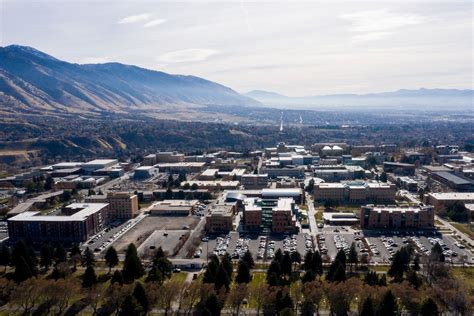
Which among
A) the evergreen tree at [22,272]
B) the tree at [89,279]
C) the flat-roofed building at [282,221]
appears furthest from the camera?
the flat-roofed building at [282,221]

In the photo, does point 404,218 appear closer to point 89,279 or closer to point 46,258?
point 89,279

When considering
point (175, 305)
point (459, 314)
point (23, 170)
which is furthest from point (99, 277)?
point (23, 170)

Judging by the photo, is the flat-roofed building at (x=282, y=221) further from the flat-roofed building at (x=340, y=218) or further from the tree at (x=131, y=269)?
the tree at (x=131, y=269)

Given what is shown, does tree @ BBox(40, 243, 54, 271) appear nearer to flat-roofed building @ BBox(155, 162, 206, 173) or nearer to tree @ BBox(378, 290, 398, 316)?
tree @ BBox(378, 290, 398, 316)

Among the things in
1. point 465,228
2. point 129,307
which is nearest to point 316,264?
point 129,307

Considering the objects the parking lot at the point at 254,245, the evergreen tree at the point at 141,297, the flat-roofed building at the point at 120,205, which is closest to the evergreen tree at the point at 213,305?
the evergreen tree at the point at 141,297

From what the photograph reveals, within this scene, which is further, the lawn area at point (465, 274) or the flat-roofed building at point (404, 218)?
the flat-roofed building at point (404, 218)

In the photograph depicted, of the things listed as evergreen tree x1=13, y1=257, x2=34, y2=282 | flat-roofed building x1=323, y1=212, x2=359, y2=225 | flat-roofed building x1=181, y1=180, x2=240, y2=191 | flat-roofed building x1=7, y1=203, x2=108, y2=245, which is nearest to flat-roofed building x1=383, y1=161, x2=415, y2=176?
flat-roofed building x1=181, y1=180, x2=240, y2=191
